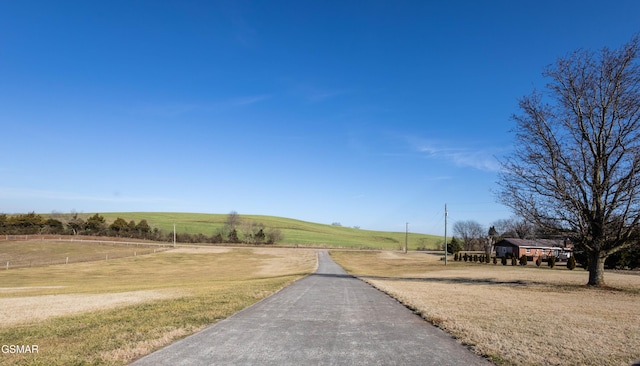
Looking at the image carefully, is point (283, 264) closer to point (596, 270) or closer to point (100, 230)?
point (596, 270)

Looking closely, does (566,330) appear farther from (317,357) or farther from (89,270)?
(89,270)

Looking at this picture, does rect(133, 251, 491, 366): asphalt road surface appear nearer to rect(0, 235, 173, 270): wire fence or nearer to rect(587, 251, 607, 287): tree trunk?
rect(587, 251, 607, 287): tree trunk

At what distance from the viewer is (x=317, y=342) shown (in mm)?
8344

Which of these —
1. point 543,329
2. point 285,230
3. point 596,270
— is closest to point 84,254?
point 596,270

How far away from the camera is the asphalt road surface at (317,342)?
6969mm

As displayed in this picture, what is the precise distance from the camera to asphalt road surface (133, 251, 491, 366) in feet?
22.9

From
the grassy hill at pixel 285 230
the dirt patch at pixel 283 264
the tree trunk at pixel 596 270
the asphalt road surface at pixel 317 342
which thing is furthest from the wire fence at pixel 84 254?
the tree trunk at pixel 596 270

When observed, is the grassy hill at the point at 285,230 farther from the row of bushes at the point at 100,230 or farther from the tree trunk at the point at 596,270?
the tree trunk at the point at 596,270

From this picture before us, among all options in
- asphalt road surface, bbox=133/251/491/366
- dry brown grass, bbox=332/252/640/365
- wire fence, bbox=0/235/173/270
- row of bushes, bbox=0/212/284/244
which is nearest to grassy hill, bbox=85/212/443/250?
row of bushes, bbox=0/212/284/244

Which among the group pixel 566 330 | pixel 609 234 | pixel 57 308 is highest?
pixel 609 234

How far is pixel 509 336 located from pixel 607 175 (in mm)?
21479

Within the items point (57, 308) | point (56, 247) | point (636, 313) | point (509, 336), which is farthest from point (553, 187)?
point (56, 247)

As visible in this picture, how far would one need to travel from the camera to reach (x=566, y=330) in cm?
1012

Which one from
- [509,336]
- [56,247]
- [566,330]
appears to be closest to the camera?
[509,336]
